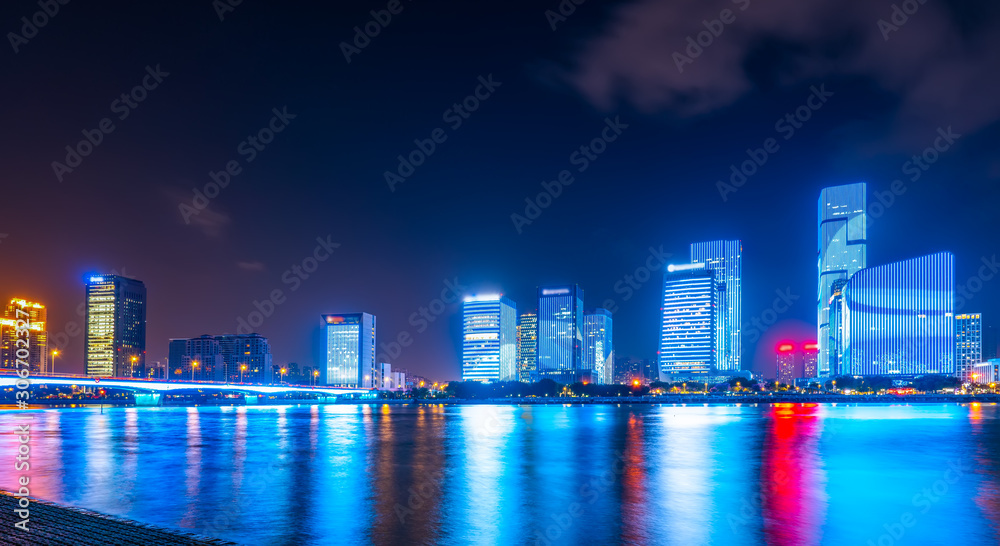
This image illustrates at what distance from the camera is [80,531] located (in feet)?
55.4

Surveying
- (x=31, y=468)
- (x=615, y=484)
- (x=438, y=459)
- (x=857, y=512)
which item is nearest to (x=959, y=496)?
(x=857, y=512)

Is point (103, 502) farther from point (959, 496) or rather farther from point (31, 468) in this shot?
point (959, 496)

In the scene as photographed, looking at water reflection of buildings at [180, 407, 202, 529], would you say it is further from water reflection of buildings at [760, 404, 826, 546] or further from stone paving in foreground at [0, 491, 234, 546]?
water reflection of buildings at [760, 404, 826, 546]

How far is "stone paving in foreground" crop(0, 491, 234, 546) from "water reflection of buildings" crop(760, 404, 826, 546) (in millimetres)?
15918

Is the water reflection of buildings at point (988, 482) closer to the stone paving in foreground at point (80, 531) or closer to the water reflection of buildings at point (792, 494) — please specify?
the water reflection of buildings at point (792, 494)

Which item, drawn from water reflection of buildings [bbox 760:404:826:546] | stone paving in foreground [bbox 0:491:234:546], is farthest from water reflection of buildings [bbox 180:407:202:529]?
water reflection of buildings [bbox 760:404:826:546]

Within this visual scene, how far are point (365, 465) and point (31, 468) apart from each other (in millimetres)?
16536

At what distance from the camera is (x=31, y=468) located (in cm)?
3388

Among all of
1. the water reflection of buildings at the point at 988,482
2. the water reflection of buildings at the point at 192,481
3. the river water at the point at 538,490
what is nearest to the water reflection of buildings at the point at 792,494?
the river water at the point at 538,490

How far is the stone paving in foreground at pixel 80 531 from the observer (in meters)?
15.8

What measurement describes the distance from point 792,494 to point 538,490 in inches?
402

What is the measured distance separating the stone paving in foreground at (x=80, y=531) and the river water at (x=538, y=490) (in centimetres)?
210

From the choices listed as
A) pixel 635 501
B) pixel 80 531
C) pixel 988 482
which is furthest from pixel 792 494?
pixel 80 531

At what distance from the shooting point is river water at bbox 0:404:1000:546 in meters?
20.3
